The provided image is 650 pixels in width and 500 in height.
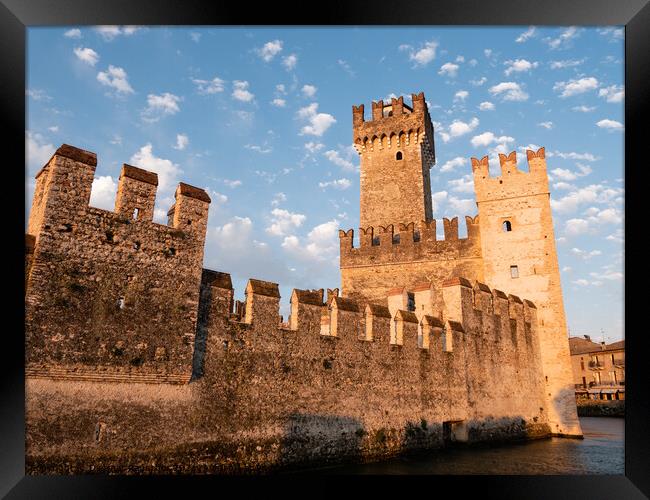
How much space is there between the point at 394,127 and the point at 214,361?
2211cm

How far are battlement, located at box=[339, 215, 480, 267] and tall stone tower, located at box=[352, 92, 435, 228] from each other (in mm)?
1854

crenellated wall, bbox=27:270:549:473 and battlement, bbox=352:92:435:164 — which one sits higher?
battlement, bbox=352:92:435:164

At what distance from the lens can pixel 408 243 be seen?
24484 mm

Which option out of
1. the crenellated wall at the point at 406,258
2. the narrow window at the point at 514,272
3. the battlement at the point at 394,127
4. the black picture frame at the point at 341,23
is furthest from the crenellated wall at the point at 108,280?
the battlement at the point at 394,127

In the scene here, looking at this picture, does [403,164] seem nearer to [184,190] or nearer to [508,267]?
[508,267]

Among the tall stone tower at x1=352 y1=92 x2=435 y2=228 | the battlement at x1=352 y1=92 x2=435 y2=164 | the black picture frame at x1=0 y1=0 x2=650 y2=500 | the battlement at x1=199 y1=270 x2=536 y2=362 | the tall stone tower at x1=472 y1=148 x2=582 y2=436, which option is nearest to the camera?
the black picture frame at x1=0 y1=0 x2=650 y2=500

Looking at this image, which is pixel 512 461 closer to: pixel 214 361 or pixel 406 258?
pixel 214 361

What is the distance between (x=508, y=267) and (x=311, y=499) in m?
17.9

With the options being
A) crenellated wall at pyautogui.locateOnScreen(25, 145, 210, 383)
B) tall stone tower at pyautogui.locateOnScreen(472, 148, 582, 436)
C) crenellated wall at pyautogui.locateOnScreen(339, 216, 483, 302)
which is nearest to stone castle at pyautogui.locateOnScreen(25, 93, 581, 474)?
crenellated wall at pyautogui.locateOnScreen(25, 145, 210, 383)

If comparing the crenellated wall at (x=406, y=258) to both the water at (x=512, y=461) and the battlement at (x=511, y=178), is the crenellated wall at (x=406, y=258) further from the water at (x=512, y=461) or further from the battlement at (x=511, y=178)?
the water at (x=512, y=461)

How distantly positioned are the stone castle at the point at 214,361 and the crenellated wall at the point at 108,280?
0.9 inches

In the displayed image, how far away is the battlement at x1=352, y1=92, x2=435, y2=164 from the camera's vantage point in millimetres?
28781

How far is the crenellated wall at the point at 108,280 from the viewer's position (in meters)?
8.08

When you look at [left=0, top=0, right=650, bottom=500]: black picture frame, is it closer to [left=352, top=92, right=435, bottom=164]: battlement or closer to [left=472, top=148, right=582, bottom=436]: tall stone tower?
[left=472, top=148, right=582, bottom=436]: tall stone tower
